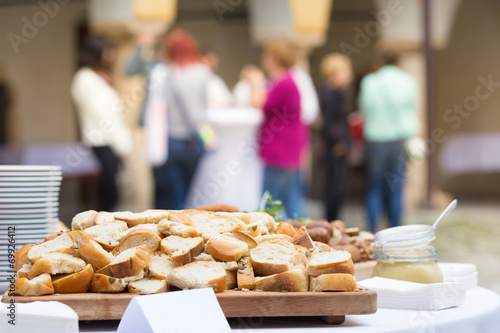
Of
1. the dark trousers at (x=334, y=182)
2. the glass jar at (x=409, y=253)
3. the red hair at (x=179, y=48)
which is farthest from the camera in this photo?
the dark trousers at (x=334, y=182)

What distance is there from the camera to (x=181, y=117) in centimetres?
693

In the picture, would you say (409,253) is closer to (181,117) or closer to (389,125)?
(181,117)

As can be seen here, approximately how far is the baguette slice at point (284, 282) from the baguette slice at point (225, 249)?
0.07 metres

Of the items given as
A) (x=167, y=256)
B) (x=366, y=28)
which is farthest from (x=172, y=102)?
(x=366, y=28)

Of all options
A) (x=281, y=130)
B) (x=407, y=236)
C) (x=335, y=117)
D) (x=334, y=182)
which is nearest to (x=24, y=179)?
(x=407, y=236)

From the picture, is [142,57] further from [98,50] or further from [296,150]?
[296,150]

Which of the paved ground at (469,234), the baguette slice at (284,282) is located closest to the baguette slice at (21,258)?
the baguette slice at (284,282)

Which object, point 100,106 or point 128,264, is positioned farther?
point 100,106

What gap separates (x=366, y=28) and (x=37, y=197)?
13473mm

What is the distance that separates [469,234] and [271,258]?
8239 millimetres

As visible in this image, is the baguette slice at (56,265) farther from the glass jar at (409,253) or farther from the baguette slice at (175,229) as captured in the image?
the glass jar at (409,253)

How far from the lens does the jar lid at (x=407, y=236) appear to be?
72.5 inches

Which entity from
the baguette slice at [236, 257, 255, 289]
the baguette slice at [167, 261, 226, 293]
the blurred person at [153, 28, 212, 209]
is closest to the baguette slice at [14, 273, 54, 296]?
the baguette slice at [167, 261, 226, 293]

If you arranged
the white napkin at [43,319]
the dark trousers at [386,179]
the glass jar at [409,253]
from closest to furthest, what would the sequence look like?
the white napkin at [43,319] → the glass jar at [409,253] → the dark trousers at [386,179]
